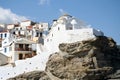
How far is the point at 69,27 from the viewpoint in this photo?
162ft

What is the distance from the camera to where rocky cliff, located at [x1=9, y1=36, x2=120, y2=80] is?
145 feet

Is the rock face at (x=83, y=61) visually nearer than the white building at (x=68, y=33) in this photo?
Yes

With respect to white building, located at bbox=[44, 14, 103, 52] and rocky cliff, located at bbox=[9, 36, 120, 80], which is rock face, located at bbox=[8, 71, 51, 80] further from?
white building, located at bbox=[44, 14, 103, 52]

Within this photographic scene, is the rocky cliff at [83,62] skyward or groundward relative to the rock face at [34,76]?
skyward

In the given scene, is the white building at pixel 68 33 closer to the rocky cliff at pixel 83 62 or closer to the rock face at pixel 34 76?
the rocky cliff at pixel 83 62

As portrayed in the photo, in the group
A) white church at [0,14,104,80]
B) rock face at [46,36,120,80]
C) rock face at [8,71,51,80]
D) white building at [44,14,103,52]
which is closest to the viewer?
rock face at [46,36,120,80]

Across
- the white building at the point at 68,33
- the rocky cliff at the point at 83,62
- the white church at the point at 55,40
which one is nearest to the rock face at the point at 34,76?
the rocky cliff at the point at 83,62

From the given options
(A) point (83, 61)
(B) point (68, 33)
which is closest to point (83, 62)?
(A) point (83, 61)

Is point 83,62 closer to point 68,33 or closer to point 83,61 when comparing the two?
point 83,61

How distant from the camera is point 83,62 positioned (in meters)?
44.4

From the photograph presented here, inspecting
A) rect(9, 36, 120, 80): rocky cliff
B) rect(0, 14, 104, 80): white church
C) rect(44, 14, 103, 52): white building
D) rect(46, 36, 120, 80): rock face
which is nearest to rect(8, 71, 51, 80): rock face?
rect(9, 36, 120, 80): rocky cliff

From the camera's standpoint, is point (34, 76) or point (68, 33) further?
point (68, 33)

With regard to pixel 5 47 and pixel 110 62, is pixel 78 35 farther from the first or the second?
pixel 5 47

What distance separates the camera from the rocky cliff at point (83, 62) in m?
44.2
